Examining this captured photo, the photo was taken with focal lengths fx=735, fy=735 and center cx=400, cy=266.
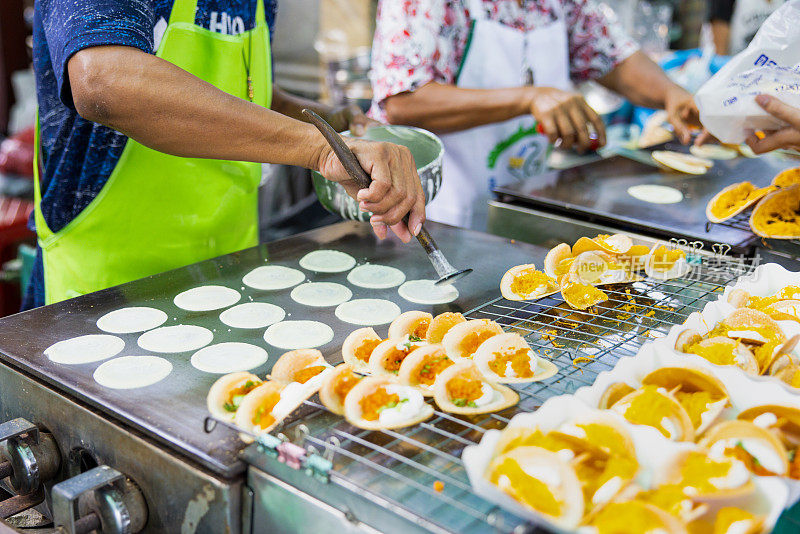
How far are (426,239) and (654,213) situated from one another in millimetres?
958

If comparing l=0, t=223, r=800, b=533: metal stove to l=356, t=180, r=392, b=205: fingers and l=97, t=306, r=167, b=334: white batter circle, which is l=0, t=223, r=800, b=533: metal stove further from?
l=356, t=180, r=392, b=205: fingers

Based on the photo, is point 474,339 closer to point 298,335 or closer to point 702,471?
point 298,335

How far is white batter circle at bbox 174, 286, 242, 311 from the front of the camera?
6.16 feet

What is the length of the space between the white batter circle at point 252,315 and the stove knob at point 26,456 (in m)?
0.48

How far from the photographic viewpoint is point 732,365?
4.51 feet

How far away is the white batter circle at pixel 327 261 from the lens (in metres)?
2.16

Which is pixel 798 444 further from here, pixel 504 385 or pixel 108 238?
pixel 108 238

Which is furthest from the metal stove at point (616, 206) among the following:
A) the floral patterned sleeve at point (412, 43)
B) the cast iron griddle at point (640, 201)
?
the floral patterned sleeve at point (412, 43)

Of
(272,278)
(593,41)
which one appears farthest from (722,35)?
(272,278)

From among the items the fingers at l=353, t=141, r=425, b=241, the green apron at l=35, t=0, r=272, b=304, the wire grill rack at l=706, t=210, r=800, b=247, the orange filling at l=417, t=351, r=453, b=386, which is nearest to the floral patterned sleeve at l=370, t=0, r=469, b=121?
the green apron at l=35, t=0, r=272, b=304

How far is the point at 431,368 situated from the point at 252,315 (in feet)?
1.90

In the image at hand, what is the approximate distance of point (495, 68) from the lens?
9.82ft

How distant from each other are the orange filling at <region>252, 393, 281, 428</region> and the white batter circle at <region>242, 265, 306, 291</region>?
0.68m

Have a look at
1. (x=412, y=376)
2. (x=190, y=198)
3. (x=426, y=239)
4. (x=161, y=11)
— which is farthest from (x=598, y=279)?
(x=161, y=11)
